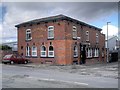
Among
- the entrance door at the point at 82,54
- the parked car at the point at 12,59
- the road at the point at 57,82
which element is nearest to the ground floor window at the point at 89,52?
the entrance door at the point at 82,54

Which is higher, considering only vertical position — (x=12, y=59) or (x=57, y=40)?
(x=57, y=40)

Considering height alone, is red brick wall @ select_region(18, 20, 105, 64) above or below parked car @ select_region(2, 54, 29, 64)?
above

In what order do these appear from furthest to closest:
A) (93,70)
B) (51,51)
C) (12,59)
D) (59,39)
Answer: (12,59), (51,51), (59,39), (93,70)

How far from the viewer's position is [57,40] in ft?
111

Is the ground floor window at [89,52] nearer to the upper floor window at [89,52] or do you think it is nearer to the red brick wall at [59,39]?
the upper floor window at [89,52]

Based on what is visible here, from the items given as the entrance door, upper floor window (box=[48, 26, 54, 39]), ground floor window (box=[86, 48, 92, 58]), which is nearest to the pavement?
upper floor window (box=[48, 26, 54, 39])

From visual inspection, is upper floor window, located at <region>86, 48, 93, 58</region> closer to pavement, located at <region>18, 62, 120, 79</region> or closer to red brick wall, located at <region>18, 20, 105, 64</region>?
red brick wall, located at <region>18, 20, 105, 64</region>

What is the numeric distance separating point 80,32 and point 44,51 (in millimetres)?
6544

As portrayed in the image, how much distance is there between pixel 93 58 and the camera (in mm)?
42000

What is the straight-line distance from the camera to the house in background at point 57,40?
109 ft

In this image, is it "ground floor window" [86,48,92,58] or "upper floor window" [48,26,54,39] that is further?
"ground floor window" [86,48,92,58]

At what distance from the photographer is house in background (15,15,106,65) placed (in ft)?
109

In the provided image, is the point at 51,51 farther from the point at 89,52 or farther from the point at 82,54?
the point at 89,52

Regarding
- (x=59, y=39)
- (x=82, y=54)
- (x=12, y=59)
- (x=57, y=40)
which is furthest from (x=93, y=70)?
(x=12, y=59)
